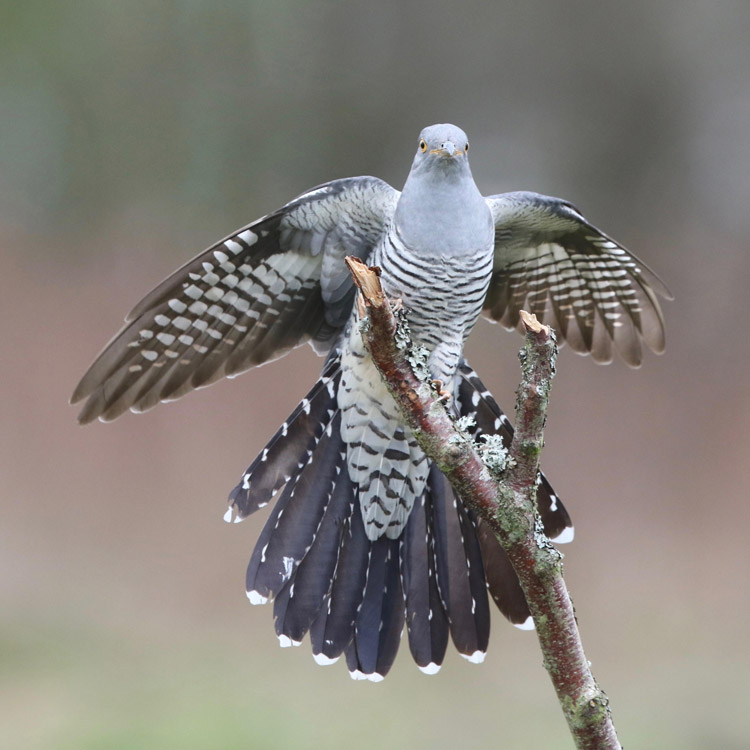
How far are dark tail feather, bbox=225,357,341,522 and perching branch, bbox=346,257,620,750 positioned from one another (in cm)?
59

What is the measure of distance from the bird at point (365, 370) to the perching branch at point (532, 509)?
1.36 ft

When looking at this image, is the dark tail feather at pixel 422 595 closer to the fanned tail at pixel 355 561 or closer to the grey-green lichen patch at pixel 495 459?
the fanned tail at pixel 355 561

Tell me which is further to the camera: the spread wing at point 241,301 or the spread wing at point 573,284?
the spread wing at point 573,284

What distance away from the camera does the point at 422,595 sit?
2068mm

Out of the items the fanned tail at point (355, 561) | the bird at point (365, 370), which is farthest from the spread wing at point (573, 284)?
the fanned tail at point (355, 561)

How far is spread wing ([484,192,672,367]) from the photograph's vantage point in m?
2.18

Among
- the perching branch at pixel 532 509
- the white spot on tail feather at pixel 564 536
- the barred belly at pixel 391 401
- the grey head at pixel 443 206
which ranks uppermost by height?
the grey head at pixel 443 206

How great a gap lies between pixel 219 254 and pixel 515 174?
305 centimetres

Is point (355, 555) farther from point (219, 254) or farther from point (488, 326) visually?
point (488, 326)

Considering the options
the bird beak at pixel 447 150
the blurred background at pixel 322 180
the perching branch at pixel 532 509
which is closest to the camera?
the perching branch at pixel 532 509

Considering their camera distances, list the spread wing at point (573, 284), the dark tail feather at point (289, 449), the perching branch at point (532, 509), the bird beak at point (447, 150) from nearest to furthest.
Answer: the perching branch at point (532, 509) < the bird beak at point (447, 150) < the dark tail feather at point (289, 449) < the spread wing at point (573, 284)

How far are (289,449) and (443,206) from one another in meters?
0.67

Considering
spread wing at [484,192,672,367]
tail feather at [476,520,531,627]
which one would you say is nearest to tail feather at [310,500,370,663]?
tail feather at [476,520,531,627]

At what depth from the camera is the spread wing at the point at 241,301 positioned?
2.00 metres
